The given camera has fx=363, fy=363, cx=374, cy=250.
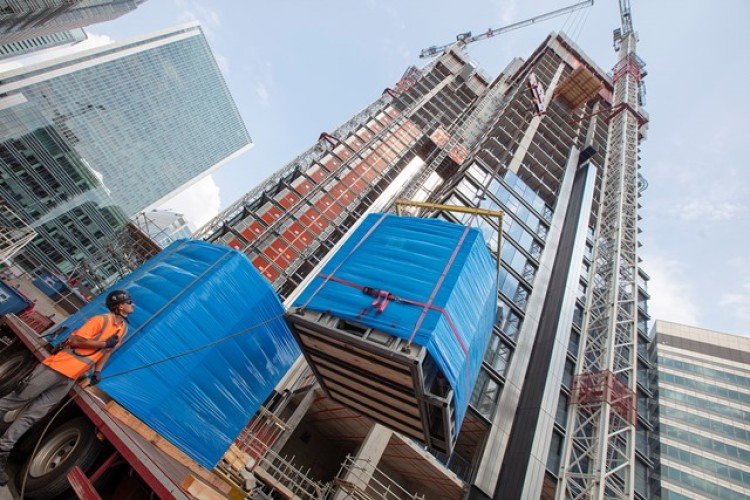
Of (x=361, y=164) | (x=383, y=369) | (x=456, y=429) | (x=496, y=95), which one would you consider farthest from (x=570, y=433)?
(x=496, y=95)

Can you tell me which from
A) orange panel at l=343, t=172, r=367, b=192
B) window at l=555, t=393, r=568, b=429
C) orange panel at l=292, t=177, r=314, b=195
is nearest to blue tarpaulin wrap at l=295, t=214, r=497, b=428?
window at l=555, t=393, r=568, b=429

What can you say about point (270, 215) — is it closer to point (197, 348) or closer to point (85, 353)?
point (197, 348)

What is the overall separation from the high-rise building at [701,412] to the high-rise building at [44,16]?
284ft

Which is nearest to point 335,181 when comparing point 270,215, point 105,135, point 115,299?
point 270,215

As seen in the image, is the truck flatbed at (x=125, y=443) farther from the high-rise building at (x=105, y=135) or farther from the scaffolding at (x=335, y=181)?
the high-rise building at (x=105, y=135)

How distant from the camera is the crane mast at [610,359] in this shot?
45.2 feet

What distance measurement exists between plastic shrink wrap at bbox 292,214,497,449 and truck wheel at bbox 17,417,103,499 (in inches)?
161

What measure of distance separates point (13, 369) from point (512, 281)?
20.2 meters

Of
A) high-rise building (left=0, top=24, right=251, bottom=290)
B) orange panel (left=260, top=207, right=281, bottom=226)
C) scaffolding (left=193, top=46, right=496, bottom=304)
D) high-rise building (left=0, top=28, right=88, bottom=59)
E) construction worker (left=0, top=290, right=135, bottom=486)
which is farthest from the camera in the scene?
high-rise building (left=0, top=28, right=88, bottom=59)

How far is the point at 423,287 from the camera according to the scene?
25.5ft

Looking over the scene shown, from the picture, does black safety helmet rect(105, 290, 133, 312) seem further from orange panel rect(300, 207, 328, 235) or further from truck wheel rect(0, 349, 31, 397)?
orange panel rect(300, 207, 328, 235)

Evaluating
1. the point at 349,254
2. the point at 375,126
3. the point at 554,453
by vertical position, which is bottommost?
the point at 349,254

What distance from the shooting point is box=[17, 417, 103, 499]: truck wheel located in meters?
4.30

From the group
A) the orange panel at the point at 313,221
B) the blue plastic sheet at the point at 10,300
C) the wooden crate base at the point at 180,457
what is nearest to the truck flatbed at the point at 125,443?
the wooden crate base at the point at 180,457
